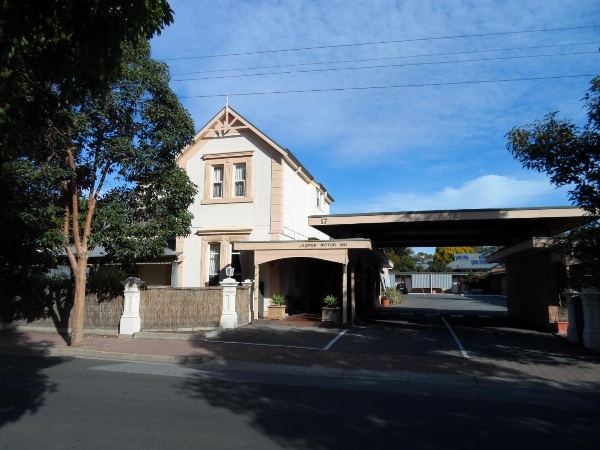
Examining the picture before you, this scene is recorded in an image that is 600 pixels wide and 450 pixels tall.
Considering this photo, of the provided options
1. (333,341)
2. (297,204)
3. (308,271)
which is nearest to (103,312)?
(333,341)

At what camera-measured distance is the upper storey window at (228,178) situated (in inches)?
811

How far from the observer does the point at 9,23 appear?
15.3 ft

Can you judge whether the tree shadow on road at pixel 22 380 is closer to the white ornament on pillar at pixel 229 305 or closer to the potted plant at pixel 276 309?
the white ornament on pillar at pixel 229 305

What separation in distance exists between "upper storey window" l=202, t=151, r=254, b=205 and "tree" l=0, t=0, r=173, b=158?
1396 cm

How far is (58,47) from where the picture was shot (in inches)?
223

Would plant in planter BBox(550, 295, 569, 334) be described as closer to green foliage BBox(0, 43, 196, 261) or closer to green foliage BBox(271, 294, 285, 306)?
green foliage BBox(271, 294, 285, 306)

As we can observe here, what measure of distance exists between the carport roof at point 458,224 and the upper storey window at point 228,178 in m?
3.29

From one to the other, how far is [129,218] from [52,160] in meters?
2.55

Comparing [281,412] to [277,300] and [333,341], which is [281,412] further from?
[277,300]

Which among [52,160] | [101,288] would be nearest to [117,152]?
[52,160]

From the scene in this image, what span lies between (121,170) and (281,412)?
9.36 meters

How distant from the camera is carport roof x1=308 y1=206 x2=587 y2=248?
57.8 feet

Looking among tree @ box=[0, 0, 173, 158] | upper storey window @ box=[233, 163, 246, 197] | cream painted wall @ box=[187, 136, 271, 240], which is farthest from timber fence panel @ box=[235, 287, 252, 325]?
tree @ box=[0, 0, 173, 158]

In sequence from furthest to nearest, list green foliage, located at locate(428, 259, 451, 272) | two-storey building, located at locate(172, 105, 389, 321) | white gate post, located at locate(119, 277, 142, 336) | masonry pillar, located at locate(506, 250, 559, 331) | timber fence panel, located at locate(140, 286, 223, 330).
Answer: green foliage, located at locate(428, 259, 451, 272) → two-storey building, located at locate(172, 105, 389, 321) → masonry pillar, located at locate(506, 250, 559, 331) → timber fence panel, located at locate(140, 286, 223, 330) → white gate post, located at locate(119, 277, 142, 336)
